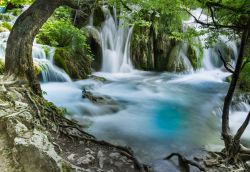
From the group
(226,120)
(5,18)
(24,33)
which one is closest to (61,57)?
(5,18)

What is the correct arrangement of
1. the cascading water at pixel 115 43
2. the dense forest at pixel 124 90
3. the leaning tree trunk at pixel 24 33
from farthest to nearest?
the cascading water at pixel 115 43 → the leaning tree trunk at pixel 24 33 → the dense forest at pixel 124 90

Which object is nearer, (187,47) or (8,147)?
(8,147)

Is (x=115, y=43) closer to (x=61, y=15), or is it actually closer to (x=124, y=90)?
(x=61, y=15)

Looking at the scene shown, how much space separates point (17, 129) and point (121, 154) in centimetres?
199

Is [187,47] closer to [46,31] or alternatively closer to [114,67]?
[114,67]

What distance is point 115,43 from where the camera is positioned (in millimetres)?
17859

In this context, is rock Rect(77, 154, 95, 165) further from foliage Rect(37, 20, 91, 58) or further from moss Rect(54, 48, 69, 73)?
foliage Rect(37, 20, 91, 58)

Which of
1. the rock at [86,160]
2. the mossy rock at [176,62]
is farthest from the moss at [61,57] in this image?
the rock at [86,160]

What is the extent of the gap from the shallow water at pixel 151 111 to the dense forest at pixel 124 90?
40 millimetres

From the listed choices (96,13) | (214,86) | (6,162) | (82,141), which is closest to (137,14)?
(82,141)

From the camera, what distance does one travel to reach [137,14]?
7496 mm

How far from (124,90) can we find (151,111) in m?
2.70

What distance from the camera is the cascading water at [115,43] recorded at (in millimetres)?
17386

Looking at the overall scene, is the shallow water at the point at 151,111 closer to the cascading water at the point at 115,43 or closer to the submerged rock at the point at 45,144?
the cascading water at the point at 115,43
